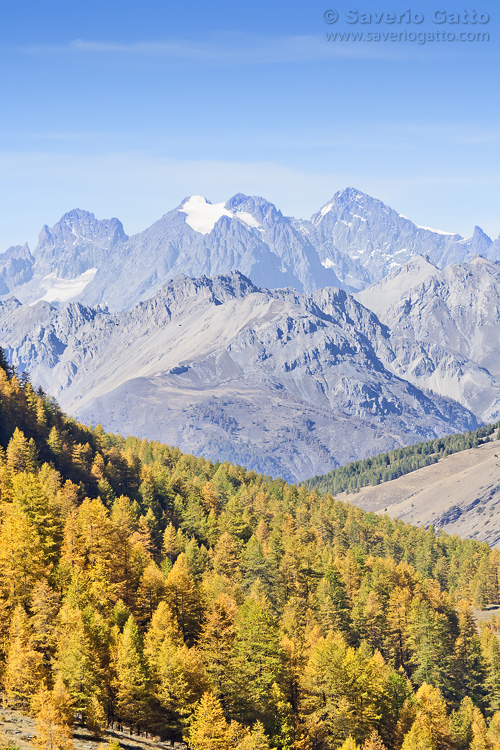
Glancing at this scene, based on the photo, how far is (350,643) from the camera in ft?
324

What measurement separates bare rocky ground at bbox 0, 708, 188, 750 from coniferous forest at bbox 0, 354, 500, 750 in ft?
3.19

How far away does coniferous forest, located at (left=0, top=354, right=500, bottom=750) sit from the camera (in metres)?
58.8

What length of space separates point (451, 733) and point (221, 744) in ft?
113

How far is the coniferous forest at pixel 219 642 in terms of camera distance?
5875 cm

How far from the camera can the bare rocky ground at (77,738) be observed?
51.7m

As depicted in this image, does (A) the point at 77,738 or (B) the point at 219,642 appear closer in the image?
(A) the point at 77,738

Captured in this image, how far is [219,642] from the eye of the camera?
64.8m

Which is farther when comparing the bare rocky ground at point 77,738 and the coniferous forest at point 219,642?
the coniferous forest at point 219,642

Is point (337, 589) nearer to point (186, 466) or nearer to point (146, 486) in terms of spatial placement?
point (146, 486)

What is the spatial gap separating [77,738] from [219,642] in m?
13.8

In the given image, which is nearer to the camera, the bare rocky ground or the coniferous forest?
the bare rocky ground

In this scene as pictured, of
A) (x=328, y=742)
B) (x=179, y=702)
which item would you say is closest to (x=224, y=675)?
(x=179, y=702)

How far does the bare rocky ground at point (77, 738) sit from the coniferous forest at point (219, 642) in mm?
974

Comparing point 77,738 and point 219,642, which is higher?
point 219,642
